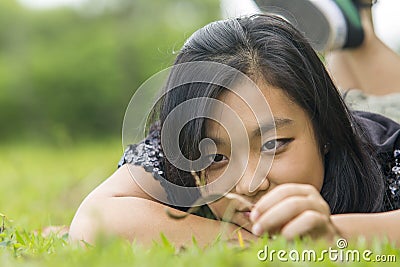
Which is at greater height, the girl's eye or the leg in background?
the leg in background

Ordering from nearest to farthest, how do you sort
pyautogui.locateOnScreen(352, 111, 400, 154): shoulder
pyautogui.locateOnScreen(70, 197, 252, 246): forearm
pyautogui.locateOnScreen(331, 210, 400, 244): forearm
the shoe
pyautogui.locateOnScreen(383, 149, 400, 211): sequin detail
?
pyautogui.locateOnScreen(331, 210, 400, 244): forearm, pyautogui.locateOnScreen(70, 197, 252, 246): forearm, pyautogui.locateOnScreen(383, 149, 400, 211): sequin detail, pyautogui.locateOnScreen(352, 111, 400, 154): shoulder, the shoe

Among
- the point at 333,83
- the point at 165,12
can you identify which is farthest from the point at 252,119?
the point at 165,12

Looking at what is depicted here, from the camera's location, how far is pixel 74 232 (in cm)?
140

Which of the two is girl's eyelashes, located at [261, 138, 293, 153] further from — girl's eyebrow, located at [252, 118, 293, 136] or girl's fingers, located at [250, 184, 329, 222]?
girl's fingers, located at [250, 184, 329, 222]

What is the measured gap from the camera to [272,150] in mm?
1366

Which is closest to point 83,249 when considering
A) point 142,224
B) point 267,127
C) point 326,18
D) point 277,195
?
point 142,224

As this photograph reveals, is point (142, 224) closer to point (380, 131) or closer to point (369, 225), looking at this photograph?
point (369, 225)

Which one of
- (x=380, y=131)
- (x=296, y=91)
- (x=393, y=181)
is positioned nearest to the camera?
(x=296, y=91)

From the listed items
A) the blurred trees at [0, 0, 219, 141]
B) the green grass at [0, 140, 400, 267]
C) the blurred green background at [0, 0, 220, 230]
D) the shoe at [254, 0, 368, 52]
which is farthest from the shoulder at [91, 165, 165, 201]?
the blurred trees at [0, 0, 219, 141]

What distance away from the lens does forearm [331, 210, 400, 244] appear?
1.19 metres

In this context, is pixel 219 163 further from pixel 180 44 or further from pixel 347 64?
pixel 347 64

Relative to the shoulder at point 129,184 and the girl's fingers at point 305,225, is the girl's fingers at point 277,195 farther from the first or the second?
the shoulder at point 129,184

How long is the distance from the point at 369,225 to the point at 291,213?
9.1 inches

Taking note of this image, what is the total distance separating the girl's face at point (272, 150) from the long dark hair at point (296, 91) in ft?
0.12
